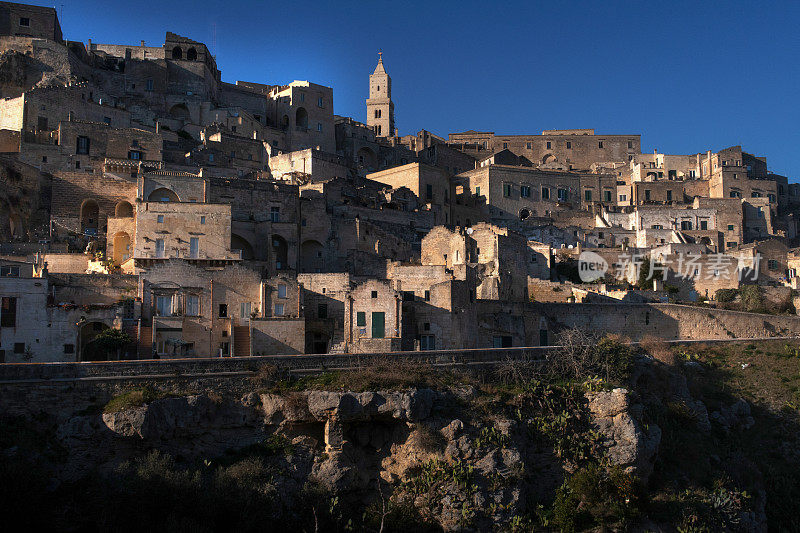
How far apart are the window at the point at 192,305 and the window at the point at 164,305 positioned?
760 mm

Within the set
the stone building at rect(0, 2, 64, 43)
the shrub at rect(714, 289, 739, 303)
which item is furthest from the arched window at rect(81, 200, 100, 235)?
the shrub at rect(714, 289, 739, 303)

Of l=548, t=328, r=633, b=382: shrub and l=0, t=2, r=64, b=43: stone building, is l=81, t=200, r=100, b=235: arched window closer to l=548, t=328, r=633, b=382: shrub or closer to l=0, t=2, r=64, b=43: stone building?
l=0, t=2, r=64, b=43: stone building

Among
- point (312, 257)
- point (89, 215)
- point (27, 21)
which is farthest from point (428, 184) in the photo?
point (27, 21)

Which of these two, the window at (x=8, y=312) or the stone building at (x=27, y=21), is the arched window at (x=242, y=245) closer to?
Answer: the window at (x=8, y=312)

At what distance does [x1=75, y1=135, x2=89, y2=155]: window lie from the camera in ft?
152

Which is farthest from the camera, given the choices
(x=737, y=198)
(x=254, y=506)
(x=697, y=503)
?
(x=737, y=198)

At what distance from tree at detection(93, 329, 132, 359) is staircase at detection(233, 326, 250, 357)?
444 centimetres

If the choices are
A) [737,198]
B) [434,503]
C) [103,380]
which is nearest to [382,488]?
[434,503]

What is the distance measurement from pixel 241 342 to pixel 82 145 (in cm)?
2208

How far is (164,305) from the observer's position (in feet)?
107

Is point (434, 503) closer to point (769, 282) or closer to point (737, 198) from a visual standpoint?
point (769, 282)

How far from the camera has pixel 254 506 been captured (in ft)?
76.1

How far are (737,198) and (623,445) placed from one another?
4093 centimetres

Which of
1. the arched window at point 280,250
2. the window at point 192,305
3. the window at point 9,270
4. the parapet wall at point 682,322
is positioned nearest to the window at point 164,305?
the window at point 192,305
